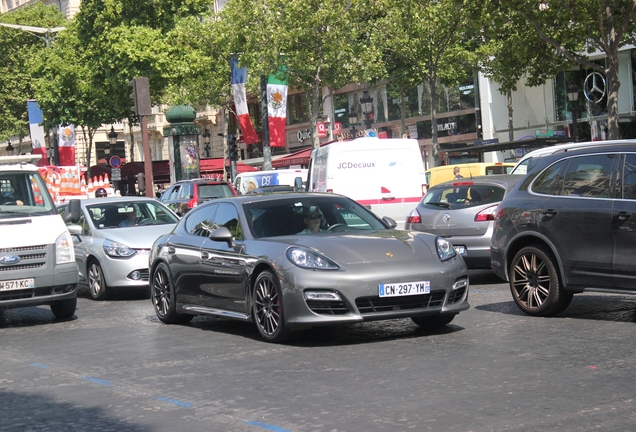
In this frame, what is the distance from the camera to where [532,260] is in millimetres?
10781

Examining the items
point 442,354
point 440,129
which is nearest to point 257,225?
point 442,354

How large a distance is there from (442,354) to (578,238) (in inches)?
92.0

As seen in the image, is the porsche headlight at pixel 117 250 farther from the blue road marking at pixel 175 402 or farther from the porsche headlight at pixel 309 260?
the blue road marking at pixel 175 402

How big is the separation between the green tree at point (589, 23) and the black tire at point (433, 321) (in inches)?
A: 592

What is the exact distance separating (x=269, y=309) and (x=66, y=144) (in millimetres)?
45247

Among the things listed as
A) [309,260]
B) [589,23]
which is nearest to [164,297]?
[309,260]

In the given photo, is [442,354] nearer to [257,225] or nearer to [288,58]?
[257,225]

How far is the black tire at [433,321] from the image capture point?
994cm

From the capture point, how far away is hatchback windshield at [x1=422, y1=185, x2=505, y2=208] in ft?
50.6

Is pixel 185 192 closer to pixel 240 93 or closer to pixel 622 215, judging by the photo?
pixel 240 93

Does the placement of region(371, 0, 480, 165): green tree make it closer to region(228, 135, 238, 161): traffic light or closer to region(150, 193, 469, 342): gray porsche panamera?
region(228, 135, 238, 161): traffic light

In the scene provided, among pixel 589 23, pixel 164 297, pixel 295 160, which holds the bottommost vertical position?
pixel 164 297

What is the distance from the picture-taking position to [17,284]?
12.5 metres

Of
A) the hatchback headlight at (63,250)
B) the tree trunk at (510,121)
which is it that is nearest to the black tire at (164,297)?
the hatchback headlight at (63,250)
